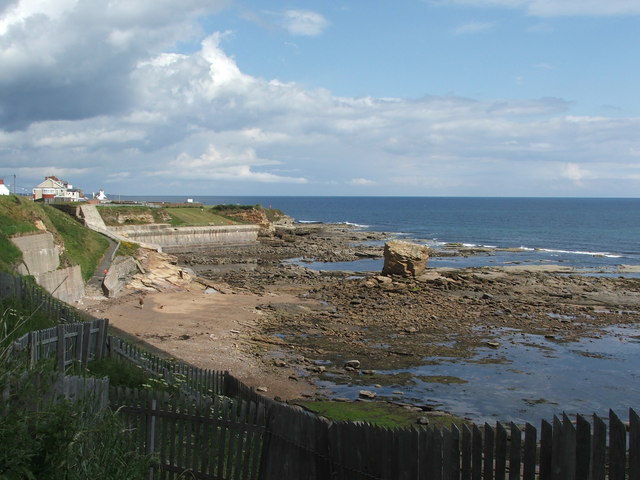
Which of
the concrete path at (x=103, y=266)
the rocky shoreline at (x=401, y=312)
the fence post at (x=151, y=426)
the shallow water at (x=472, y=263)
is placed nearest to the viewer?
the fence post at (x=151, y=426)

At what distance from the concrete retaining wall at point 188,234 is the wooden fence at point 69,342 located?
185 feet

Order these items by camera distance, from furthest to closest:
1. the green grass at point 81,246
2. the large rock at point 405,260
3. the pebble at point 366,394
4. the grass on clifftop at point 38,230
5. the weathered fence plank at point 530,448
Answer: the large rock at point 405,260, the green grass at point 81,246, the grass on clifftop at point 38,230, the pebble at point 366,394, the weathered fence plank at point 530,448

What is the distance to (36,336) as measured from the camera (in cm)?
1062

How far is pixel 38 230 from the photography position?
2975cm

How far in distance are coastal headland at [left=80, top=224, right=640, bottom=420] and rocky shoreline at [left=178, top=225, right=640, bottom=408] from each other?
78mm

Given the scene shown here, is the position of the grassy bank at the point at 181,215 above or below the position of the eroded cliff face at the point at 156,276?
above

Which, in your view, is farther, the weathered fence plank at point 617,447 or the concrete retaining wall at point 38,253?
the concrete retaining wall at point 38,253

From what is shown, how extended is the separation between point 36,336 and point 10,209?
23.6 metres

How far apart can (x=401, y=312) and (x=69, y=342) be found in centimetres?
2574

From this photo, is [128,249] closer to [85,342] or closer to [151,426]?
[85,342]

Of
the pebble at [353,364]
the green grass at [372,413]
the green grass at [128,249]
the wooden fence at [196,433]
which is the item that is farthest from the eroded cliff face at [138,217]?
the wooden fence at [196,433]

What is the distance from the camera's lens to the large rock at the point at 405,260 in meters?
49.9

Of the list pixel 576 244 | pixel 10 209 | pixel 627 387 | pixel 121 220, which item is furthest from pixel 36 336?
pixel 576 244

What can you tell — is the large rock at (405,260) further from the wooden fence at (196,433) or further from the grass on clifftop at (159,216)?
the wooden fence at (196,433)
